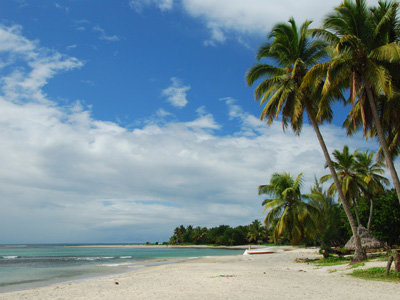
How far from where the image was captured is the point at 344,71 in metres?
12.4

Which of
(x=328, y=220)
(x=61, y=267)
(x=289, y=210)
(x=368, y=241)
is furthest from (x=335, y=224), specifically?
(x=61, y=267)

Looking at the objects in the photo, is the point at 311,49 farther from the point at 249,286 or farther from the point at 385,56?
the point at 249,286

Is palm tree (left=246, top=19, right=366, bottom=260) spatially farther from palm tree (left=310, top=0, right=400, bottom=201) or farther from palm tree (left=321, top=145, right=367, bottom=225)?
palm tree (left=321, top=145, right=367, bottom=225)

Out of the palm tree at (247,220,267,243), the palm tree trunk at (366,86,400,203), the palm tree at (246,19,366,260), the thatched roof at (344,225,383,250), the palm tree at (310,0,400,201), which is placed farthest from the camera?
the palm tree at (247,220,267,243)

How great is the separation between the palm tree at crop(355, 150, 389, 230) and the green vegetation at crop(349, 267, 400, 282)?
17.2 m

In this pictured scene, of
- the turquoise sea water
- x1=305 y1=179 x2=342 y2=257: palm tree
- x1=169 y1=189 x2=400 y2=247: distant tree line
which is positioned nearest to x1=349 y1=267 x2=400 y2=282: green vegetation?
x1=169 y1=189 x2=400 y2=247: distant tree line

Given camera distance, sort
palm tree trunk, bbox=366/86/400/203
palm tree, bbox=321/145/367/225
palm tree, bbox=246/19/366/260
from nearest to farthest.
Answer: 1. palm tree trunk, bbox=366/86/400/203
2. palm tree, bbox=246/19/366/260
3. palm tree, bbox=321/145/367/225

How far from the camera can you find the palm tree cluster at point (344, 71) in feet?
38.9

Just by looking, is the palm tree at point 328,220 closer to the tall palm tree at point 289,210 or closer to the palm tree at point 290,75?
the tall palm tree at point 289,210

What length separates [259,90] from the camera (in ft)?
56.9

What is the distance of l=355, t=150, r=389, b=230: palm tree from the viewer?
1096 inches

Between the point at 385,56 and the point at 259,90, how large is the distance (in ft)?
23.5

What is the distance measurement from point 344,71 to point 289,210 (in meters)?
12.8

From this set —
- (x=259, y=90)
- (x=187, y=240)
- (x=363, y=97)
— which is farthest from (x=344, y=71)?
(x=187, y=240)
